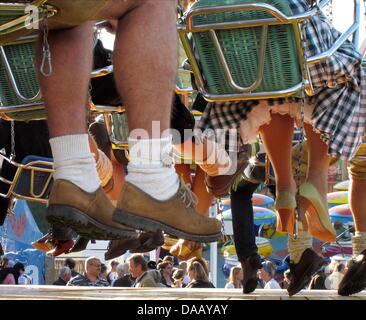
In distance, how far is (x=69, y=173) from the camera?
2623mm

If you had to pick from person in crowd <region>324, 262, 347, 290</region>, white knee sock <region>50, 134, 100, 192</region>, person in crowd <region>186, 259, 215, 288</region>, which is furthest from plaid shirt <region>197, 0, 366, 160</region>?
person in crowd <region>324, 262, 347, 290</region>

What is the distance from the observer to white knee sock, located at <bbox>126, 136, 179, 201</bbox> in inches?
101

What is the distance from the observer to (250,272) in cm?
512

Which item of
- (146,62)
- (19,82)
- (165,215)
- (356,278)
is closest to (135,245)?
(356,278)

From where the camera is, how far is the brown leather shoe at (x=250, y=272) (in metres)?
5.00

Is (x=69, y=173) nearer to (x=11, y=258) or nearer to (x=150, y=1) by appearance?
(x=150, y=1)

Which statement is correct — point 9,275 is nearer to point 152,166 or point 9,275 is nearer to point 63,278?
point 63,278

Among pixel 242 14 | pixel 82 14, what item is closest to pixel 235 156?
pixel 242 14

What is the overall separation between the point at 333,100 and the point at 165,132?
1.70 metres

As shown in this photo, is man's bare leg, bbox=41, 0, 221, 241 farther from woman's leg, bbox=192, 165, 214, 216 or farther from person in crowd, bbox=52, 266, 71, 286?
person in crowd, bbox=52, 266, 71, 286

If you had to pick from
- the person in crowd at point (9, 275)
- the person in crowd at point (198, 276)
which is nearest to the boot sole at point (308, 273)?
the person in crowd at point (198, 276)

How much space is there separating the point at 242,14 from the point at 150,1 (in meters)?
1.11

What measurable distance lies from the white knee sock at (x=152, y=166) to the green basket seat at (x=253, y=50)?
3.46 ft

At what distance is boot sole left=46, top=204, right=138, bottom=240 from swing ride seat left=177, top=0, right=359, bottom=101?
1.12 m
